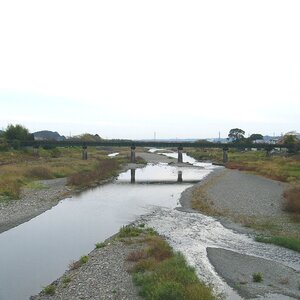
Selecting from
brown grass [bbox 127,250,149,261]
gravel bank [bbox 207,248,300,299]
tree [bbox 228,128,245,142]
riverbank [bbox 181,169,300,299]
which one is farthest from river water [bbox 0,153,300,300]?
Result: tree [bbox 228,128,245,142]

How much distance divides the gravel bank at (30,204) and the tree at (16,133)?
4902cm

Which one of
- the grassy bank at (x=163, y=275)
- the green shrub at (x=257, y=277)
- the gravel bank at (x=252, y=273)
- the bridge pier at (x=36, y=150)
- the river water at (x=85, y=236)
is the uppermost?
the bridge pier at (x=36, y=150)

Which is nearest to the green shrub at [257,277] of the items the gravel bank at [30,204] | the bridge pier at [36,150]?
the gravel bank at [30,204]

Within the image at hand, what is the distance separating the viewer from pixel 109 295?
43.6ft

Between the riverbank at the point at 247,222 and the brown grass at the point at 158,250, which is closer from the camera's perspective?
the riverbank at the point at 247,222

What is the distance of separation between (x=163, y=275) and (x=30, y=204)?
69.2ft

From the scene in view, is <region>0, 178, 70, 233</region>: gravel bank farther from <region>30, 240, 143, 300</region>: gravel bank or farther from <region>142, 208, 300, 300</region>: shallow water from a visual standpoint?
<region>30, 240, 143, 300</region>: gravel bank

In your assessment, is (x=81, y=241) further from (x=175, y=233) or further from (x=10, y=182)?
(x=10, y=182)

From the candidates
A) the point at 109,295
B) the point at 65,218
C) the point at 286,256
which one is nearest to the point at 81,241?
the point at 65,218

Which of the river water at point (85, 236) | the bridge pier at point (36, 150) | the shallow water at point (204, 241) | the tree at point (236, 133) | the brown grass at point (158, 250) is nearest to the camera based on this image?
the river water at point (85, 236)

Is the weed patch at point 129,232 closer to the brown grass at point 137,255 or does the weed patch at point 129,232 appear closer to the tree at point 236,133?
the brown grass at point 137,255

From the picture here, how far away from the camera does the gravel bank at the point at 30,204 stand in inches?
1048

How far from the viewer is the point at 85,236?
22891 mm

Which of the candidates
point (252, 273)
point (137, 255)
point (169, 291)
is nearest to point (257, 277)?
point (252, 273)
